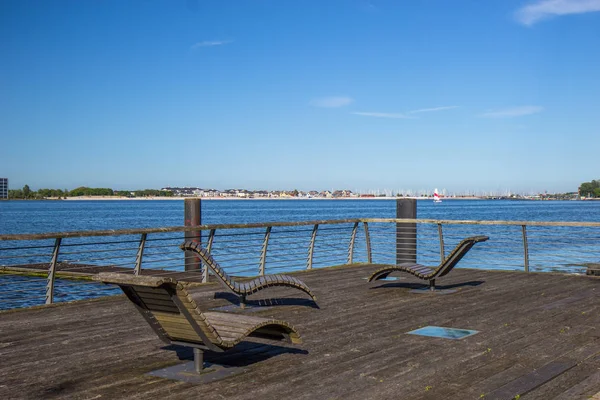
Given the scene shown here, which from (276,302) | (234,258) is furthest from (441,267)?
(234,258)

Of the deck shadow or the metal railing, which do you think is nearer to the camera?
the deck shadow

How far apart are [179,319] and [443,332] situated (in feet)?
10.7

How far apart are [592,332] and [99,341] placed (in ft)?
16.8

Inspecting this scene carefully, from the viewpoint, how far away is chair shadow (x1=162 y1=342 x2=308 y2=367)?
223 inches

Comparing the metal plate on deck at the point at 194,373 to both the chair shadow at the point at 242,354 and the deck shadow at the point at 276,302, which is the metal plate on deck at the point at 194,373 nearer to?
the chair shadow at the point at 242,354

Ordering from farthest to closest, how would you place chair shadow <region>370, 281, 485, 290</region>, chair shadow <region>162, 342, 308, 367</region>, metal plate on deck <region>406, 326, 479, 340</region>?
1. chair shadow <region>370, 281, 485, 290</region>
2. metal plate on deck <region>406, 326, 479, 340</region>
3. chair shadow <region>162, 342, 308, 367</region>

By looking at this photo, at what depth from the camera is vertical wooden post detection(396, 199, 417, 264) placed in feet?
48.0

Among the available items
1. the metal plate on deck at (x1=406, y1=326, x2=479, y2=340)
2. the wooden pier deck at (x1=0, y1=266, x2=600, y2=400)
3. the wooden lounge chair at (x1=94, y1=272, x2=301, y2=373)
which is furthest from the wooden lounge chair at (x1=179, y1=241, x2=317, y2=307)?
the wooden lounge chair at (x1=94, y1=272, x2=301, y2=373)

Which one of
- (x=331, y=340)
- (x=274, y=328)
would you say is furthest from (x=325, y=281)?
(x=274, y=328)

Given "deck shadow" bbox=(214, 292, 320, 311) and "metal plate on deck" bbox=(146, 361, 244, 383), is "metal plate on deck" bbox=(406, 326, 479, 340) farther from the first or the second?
"metal plate on deck" bbox=(146, 361, 244, 383)

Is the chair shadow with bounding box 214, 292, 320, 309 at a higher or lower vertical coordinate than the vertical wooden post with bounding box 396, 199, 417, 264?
lower

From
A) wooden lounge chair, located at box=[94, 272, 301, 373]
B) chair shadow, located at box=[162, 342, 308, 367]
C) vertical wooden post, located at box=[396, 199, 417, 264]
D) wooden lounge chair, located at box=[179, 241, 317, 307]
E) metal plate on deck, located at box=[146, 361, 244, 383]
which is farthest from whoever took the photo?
vertical wooden post, located at box=[396, 199, 417, 264]

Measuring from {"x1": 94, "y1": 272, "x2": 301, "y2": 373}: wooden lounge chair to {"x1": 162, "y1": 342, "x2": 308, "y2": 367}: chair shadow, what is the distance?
10.3 inches

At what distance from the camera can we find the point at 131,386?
15.8 ft
